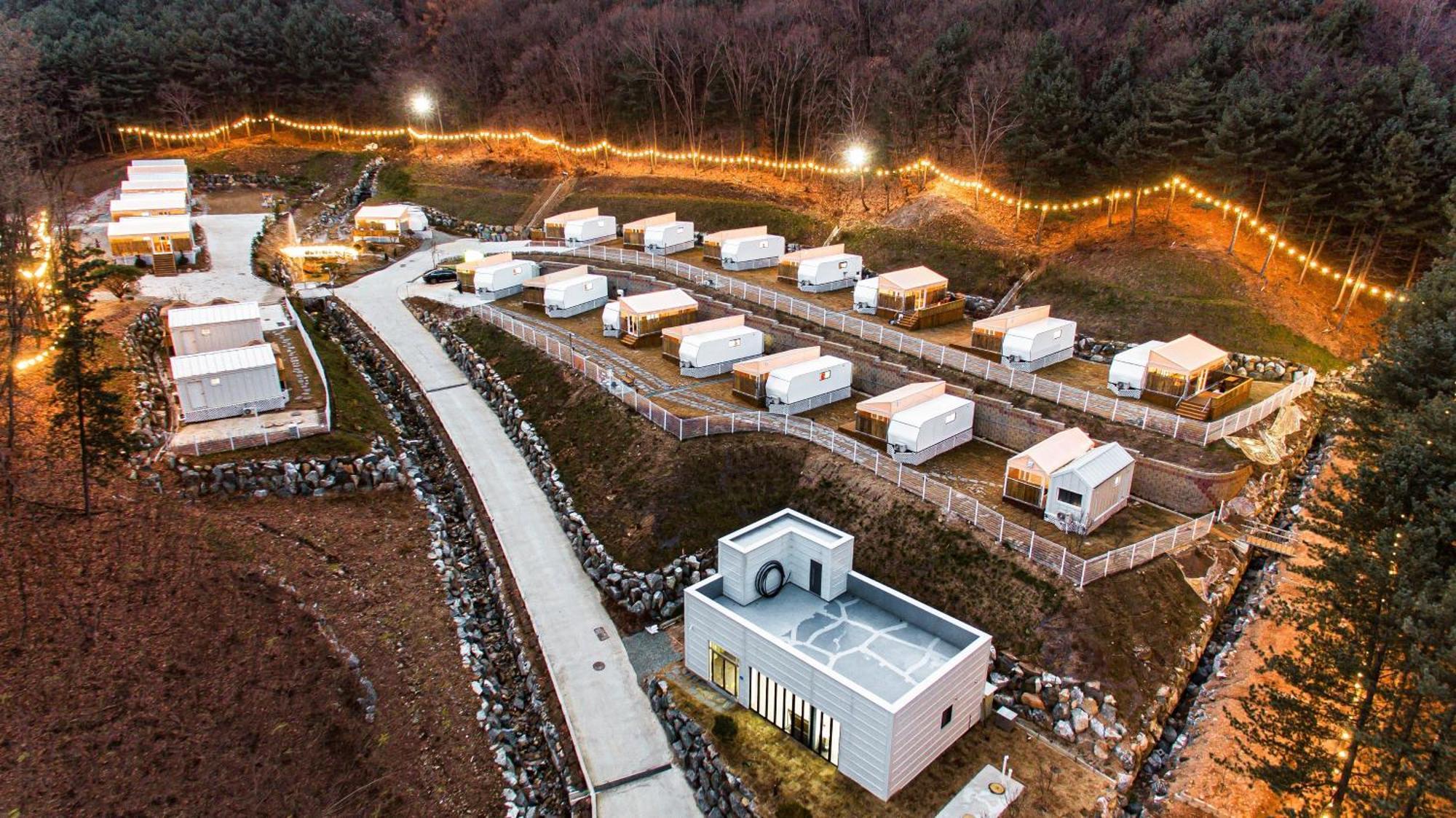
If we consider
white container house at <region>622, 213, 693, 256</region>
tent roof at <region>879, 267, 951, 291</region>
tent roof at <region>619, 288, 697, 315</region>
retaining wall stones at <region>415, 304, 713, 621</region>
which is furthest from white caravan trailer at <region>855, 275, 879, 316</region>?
retaining wall stones at <region>415, 304, 713, 621</region>

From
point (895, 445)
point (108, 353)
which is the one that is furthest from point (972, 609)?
point (108, 353)

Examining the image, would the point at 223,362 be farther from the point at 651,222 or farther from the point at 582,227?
the point at 651,222

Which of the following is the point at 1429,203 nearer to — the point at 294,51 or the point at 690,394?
the point at 690,394

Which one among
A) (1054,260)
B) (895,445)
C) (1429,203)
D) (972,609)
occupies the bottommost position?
(972,609)

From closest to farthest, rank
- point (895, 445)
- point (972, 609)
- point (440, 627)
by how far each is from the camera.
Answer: point (972, 609) → point (440, 627) → point (895, 445)

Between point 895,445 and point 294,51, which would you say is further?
point 294,51

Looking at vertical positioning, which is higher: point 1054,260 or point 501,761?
point 1054,260
